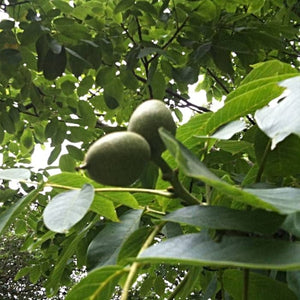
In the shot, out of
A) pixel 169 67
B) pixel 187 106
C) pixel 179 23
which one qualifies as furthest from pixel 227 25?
pixel 187 106

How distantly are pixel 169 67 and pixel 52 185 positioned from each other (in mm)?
1321

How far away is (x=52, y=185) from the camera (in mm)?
699

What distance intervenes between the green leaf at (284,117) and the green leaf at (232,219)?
9 cm

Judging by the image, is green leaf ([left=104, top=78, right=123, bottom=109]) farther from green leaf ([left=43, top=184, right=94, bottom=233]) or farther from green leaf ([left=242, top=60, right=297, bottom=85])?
green leaf ([left=43, top=184, right=94, bottom=233])

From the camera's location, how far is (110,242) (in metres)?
0.74

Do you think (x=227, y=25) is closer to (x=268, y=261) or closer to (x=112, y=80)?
(x=112, y=80)

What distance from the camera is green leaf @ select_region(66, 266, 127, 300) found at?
57 cm

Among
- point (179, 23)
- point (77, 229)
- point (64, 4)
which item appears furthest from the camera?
point (179, 23)

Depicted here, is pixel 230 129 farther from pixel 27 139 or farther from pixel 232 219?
pixel 27 139

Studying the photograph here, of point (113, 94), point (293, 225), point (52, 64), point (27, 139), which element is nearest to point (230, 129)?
point (293, 225)

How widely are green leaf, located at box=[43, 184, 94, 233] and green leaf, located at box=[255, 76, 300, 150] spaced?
0.25 metres

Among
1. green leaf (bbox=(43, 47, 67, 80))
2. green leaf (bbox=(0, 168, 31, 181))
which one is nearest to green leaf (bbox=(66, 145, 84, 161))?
green leaf (bbox=(43, 47, 67, 80))

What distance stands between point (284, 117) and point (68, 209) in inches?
11.8

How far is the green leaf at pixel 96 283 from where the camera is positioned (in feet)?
1.87
